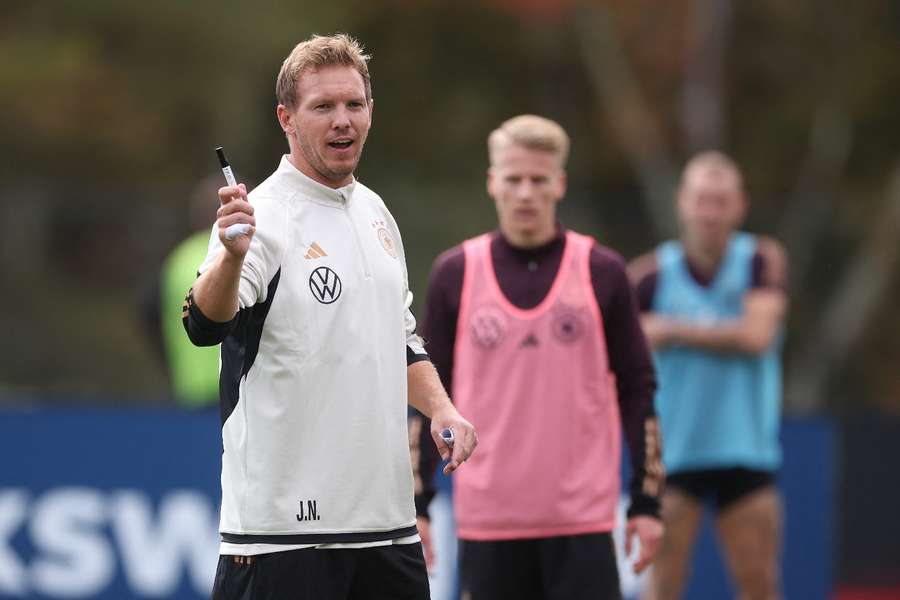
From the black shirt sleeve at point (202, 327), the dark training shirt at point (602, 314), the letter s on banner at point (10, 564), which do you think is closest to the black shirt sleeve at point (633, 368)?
the dark training shirt at point (602, 314)

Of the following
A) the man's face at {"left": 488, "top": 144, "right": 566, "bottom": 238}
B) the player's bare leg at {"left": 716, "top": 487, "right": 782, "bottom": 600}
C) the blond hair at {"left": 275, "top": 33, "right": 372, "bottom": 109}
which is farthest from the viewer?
the player's bare leg at {"left": 716, "top": 487, "right": 782, "bottom": 600}

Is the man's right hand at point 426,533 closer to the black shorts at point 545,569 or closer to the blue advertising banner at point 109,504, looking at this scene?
the black shorts at point 545,569

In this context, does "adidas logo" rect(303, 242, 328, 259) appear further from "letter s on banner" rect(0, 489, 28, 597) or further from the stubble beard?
"letter s on banner" rect(0, 489, 28, 597)

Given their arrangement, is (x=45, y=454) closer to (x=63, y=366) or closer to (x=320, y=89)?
(x=320, y=89)

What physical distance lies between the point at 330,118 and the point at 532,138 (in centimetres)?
189

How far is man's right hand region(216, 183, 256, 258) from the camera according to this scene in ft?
13.2

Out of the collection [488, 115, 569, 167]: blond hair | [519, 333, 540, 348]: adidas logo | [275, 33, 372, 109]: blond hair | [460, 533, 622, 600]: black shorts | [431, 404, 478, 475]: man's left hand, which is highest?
[488, 115, 569, 167]: blond hair

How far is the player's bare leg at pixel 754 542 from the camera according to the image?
309 inches

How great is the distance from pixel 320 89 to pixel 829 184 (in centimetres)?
1953

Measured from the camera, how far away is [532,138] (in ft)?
20.6

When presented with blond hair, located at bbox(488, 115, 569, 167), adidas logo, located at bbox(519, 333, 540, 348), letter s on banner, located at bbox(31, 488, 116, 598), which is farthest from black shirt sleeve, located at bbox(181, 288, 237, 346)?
letter s on banner, located at bbox(31, 488, 116, 598)

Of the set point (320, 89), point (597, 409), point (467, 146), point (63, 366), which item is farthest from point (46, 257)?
point (320, 89)

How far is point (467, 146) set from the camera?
24.7 m

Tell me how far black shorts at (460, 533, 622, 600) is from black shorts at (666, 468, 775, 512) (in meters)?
2.03
